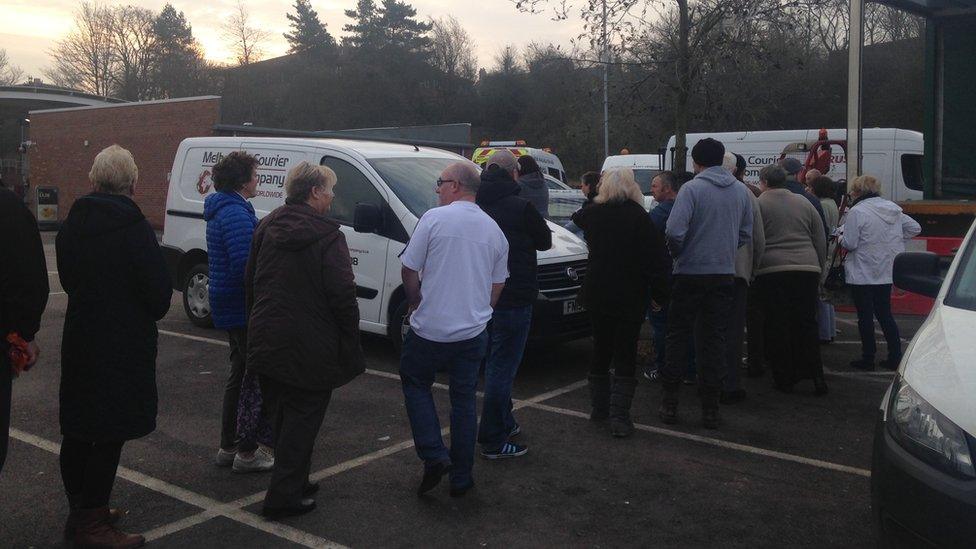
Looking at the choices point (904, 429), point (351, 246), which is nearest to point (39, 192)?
point (351, 246)

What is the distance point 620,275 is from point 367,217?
2.69 meters

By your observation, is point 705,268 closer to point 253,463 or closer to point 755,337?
point 755,337

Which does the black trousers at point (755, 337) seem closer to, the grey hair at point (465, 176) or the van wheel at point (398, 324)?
the van wheel at point (398, 324)

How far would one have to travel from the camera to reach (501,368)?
539 cm

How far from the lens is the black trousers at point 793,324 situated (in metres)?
7.01

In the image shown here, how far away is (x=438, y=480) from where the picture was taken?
4.72 meters

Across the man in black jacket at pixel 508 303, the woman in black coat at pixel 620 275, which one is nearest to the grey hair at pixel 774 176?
the woman in black coat at pixel 620 275

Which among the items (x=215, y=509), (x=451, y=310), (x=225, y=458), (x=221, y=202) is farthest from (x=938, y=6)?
(x=215, y=509)

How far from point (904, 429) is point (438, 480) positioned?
7.89ft

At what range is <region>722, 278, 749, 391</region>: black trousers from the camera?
268 inches

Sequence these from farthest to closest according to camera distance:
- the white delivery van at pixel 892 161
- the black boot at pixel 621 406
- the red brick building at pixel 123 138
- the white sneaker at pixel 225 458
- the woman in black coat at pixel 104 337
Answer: the red brick building at pixel 123 138
the white delivery van at pixel 892 161
the black boot at pixel 621 406
the white sneaker at pixel 225 458
the woman in black coat at pixel 104 337

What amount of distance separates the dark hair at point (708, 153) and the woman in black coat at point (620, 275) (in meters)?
0.61

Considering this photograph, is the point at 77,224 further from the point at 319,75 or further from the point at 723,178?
the point at 319,75

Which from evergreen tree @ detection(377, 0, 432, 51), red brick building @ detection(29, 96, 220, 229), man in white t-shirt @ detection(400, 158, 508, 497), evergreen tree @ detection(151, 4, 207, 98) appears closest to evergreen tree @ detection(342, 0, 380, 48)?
evergreen tree @ detection(377, 0, 432, 51)
